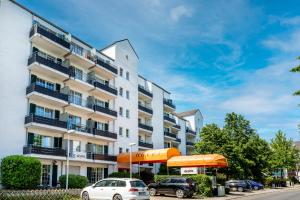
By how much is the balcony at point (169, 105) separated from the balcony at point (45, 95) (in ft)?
101

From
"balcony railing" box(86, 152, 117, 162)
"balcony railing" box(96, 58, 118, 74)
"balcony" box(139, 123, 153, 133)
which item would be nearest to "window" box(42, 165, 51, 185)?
"balcony railing" box(86, 152, 117, 162)

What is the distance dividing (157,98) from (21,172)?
1438 inches

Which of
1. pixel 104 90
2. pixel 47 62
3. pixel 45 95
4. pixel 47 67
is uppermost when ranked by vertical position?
pixel 47 62

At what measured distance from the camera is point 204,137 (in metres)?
55.0

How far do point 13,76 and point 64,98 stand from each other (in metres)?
6.47

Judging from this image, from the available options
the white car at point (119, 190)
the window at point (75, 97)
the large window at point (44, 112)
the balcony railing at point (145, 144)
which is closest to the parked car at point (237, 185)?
the balcony railing at point (145, 144)

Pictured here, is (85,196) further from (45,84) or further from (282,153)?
(282,153)

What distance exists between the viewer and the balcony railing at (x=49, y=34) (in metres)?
36.7

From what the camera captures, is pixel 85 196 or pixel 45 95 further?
pixel 45 95

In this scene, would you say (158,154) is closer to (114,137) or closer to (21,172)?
(114,137)

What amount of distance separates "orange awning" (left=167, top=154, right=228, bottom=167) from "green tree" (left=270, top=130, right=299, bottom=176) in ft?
141

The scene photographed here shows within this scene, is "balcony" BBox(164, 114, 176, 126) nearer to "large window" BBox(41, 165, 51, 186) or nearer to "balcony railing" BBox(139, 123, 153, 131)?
"balcony railing" BBox(139, 123, 153, 131)

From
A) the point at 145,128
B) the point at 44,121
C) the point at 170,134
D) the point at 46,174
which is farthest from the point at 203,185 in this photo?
the point at 170,134

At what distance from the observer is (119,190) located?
23859 millimetres
